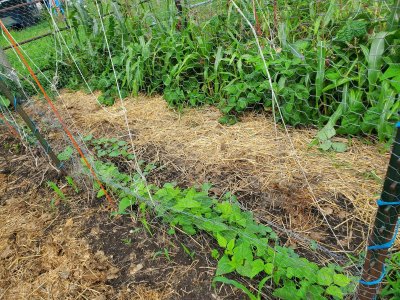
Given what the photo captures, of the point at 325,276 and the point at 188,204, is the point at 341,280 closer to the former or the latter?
the point at 325,276

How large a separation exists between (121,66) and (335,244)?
2.37 metres

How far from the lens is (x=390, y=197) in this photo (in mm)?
748

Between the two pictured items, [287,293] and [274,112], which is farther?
[274,112]

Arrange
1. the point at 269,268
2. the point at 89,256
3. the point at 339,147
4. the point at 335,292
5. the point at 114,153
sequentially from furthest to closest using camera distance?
1. the point at 114,153
2. the point at 339,147
3. the point at 89,256
4. the point at 269,268
5. the point at 335,292

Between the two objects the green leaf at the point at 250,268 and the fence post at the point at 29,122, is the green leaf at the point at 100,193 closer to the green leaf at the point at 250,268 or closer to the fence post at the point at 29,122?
the fence post at the point at 29,122

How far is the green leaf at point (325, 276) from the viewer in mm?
1060

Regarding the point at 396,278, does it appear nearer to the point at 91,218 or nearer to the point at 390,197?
the point at 390,197

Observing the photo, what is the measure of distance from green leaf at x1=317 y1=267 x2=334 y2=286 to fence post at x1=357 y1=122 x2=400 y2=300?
4.2 inches

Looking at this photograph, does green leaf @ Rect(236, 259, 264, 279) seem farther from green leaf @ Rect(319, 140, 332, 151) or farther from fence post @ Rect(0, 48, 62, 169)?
fence post @ Rect(0, 48, 62, 169)

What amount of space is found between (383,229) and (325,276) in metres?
0.39

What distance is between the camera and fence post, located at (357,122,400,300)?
2.34 ft

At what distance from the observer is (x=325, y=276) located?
3.56 feet

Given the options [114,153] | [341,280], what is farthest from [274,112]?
[114,153]

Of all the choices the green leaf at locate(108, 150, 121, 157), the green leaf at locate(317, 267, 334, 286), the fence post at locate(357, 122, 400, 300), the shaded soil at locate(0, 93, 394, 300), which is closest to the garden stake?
the shaded soil at locate(0, 93, 394, 300)
